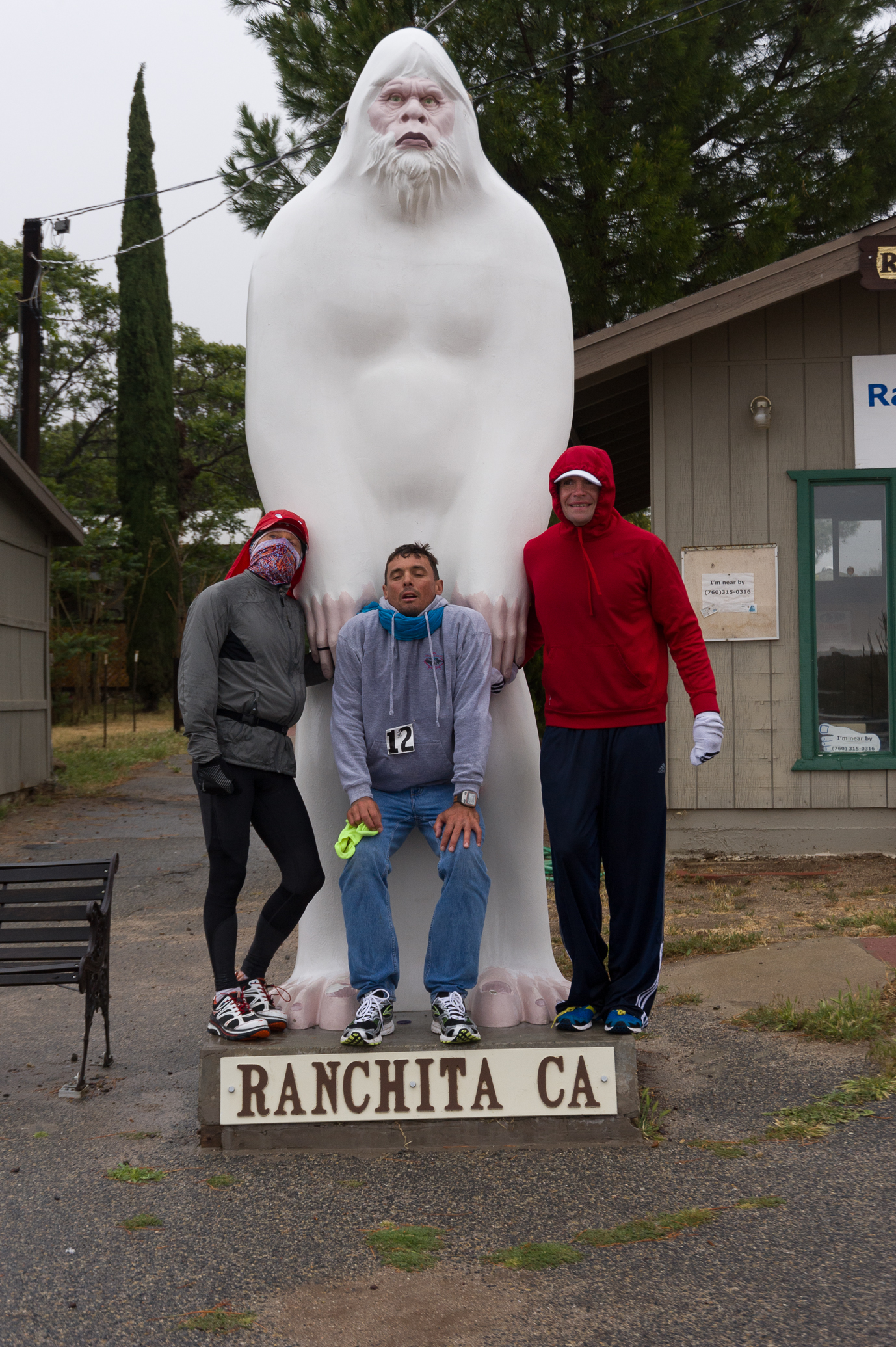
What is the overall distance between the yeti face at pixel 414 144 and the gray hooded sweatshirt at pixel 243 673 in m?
1.13

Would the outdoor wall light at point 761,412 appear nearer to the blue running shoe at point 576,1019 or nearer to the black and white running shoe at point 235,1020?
the blue running shoe at point 576,1019

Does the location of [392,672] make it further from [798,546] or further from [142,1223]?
[798,546]

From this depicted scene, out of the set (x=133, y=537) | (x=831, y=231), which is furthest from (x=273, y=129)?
(x=133, y=537)

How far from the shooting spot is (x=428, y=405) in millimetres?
3312

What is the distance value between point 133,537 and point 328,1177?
21970 mm

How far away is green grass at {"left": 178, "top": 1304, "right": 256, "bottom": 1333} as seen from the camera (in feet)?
7.04

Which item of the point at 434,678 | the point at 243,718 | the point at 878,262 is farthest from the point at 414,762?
the point at 878,262

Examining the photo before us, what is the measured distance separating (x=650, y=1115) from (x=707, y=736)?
1.02 metres

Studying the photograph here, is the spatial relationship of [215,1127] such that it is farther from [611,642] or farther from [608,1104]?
[611,642]

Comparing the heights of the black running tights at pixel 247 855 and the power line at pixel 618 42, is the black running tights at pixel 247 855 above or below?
below

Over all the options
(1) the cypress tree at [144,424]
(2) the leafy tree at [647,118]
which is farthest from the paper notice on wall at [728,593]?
(1) the cypress tree at [144,424]

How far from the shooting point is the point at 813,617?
23.1 ft

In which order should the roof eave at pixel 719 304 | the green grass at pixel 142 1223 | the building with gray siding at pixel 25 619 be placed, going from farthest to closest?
the building with gray siding at pixel 25 619 → the roof eave at pixel 719 304 → the green grass at pixel 142 1223

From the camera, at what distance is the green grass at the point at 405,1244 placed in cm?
238
